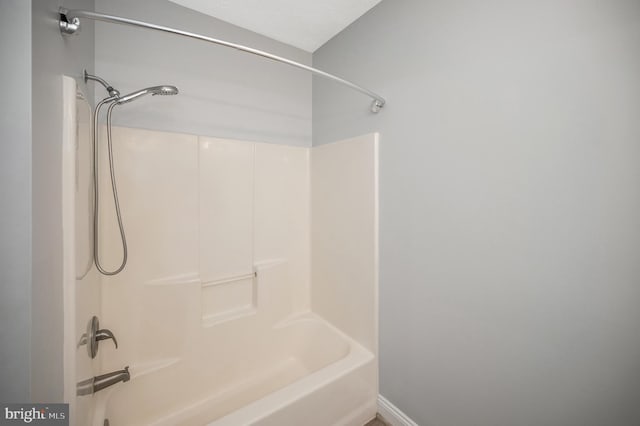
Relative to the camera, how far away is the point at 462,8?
3.33ft

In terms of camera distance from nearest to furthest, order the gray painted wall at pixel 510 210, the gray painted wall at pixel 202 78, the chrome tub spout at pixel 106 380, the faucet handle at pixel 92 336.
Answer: the gray painted wall at pixel 510 210
the faucet handle at pixel 92 336
the chrome tub spout at pixel 106 380
the gray painted wall at pixel 202 78

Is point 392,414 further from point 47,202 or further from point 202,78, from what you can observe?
point 202,78

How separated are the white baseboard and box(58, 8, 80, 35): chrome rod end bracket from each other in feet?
7.19

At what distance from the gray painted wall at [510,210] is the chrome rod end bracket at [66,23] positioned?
1.33 meters

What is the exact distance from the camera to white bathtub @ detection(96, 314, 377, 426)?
110cm

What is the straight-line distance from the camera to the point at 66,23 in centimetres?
75

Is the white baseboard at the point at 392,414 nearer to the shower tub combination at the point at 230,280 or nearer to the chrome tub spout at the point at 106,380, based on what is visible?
the shower tub combination at the point at 230,280

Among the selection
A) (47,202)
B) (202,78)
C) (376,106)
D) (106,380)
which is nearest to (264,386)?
(106,380)

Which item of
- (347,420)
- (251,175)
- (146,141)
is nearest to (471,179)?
(251,175)

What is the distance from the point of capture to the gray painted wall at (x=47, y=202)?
1.82 feet

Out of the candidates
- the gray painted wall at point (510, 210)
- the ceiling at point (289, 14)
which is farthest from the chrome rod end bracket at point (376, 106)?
the ceiling at point (289, 14)

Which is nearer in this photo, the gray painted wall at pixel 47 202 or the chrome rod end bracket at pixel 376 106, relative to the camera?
the gray painted wall at pixel 47 202

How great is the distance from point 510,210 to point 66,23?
170cm

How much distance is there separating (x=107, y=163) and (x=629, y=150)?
2093 mm
